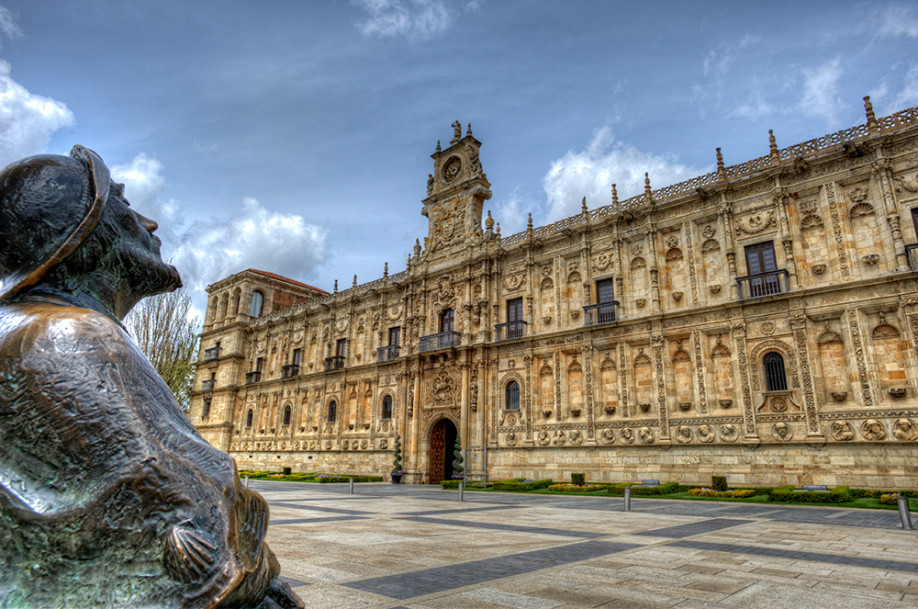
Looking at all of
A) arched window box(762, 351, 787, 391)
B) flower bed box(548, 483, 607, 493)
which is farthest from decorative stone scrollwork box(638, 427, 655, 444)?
arched window box(762, 351, 787, 391)

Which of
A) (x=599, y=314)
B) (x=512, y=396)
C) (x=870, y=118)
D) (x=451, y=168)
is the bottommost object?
(x=512, y=396)

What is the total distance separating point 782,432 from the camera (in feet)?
57.1

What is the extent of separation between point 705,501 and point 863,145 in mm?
12599

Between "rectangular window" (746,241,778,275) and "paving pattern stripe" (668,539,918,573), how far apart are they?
14.5 meters

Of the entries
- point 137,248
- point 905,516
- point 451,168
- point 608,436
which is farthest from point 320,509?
point 451,168

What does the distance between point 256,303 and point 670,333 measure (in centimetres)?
3335

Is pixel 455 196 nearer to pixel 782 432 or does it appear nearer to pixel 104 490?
pixel 782 432

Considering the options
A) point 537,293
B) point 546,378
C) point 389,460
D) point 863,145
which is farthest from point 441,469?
point 863,145

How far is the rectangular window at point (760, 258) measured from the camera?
19234 millimetres

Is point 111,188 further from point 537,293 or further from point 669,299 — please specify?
point 537,293

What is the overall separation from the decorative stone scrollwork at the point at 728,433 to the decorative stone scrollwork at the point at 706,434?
260 mm

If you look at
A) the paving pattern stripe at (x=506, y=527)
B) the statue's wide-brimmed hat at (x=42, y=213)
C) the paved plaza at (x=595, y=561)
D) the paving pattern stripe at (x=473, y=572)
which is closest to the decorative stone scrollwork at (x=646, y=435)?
the paved plaza at (x=595, y=561)

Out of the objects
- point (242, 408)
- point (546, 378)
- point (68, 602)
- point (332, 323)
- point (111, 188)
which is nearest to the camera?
point (68, 602)

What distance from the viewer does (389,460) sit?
2920cm
